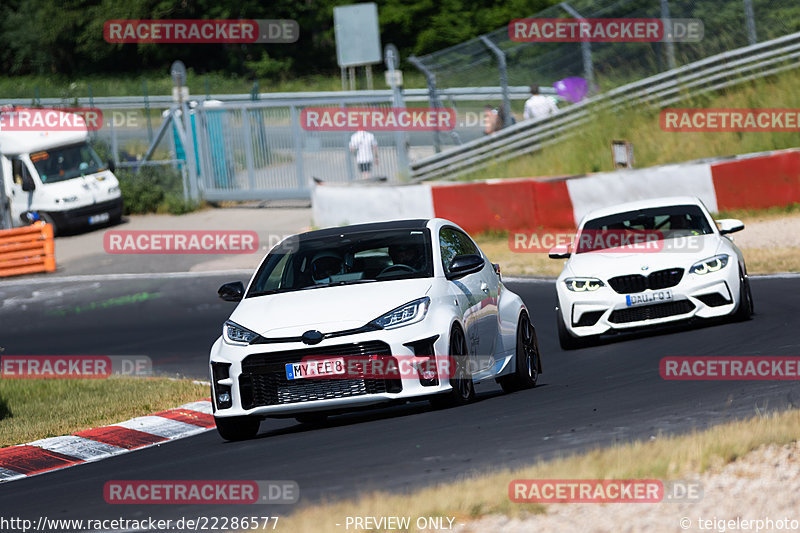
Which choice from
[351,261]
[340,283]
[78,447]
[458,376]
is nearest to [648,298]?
[351,261]

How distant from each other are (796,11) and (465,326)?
1801cm

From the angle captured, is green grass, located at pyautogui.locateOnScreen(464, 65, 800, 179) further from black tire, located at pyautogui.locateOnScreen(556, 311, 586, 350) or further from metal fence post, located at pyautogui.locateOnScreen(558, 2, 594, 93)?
black tire, located at pyautogui.locateOnScreen(556, 311, 586, 350)

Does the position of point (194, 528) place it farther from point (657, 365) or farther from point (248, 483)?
point (657, 365)

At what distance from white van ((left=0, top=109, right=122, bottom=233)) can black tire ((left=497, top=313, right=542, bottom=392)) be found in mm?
21248

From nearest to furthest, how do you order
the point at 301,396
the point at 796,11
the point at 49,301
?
the point at 301,396 < the point at 49,301 < the point at 796,11

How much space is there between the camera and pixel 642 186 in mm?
22281

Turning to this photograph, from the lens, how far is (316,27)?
67438 mm

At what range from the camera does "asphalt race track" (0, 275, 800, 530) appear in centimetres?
732

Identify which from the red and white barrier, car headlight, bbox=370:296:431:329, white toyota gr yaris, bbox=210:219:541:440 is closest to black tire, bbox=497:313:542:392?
white toyota gr yaris, bbox=210:219:541:440

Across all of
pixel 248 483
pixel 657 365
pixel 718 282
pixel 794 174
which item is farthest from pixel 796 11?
pixel 248 483

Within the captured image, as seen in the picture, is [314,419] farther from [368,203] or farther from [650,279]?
[368,203]

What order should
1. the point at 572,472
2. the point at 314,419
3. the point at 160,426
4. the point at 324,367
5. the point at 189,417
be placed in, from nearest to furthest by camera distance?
the point at 572,472
the point at 324,367
the point at 314,419
the point at 160,426
the point at 189,417

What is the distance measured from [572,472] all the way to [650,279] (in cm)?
711

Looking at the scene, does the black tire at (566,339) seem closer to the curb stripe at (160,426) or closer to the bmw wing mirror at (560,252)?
the bmw wing mirror at (560,252)
